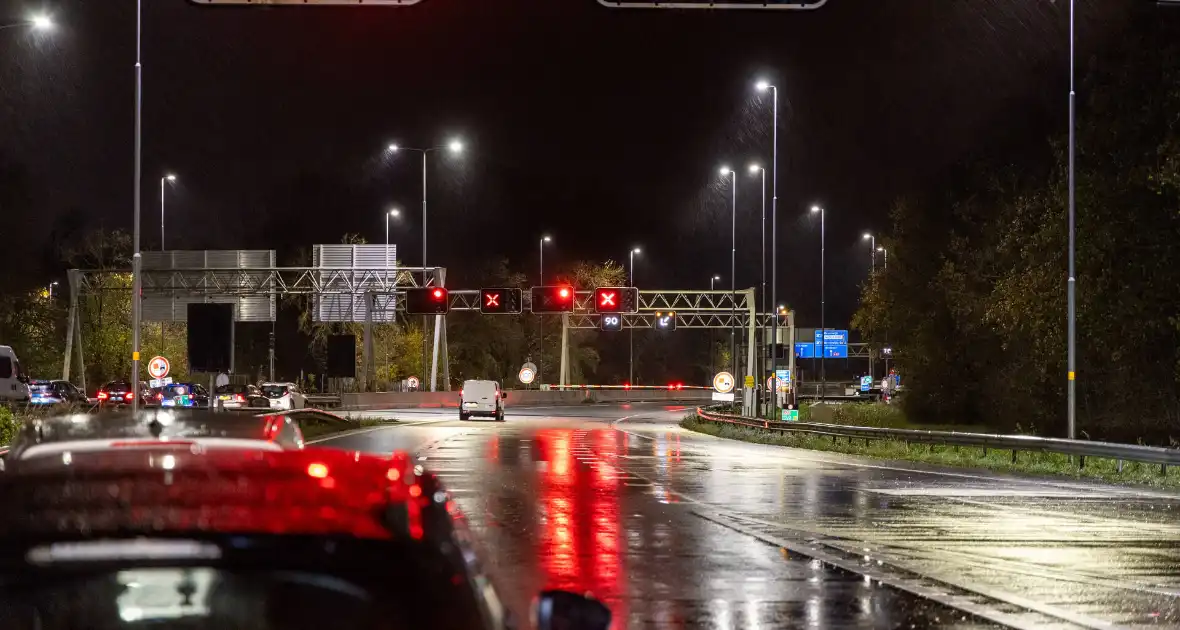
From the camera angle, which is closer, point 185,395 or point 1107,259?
point 1107,259

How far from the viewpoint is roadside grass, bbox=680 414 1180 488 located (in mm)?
27680

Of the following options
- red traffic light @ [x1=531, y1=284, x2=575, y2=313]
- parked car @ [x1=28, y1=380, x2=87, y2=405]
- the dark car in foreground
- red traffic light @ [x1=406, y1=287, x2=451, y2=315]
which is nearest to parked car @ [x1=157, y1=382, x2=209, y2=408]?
parked car @ [x1=28, y1=380, x2=87, y2=405]

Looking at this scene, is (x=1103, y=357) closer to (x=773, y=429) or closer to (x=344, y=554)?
(x=773, y=429)

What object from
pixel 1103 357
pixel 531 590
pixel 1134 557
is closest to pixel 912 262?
pixel 1103 357

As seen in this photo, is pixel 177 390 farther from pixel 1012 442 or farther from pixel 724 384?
pixel 1012 442

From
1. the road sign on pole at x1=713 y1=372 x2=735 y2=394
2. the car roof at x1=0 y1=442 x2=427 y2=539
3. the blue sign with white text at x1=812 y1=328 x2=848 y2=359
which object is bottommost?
the road sign on pole at x1=713 y1=372 x2=735 y2=394

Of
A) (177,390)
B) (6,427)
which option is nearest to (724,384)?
(177,390)

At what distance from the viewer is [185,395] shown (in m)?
61.1

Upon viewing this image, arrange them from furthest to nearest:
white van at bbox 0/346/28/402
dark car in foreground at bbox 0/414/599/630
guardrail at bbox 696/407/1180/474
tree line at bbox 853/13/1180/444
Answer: white van at bbox 0/346/28/402, tree line at bbox 853/13/1180/444, guardrail at bbox 696/407/1180/474, dark car in foreground at bbox 0/414/599/630

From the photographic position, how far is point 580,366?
429ft

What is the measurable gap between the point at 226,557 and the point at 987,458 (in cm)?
3159

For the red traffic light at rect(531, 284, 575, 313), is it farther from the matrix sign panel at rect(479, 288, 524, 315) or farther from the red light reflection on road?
the red light reflection on road

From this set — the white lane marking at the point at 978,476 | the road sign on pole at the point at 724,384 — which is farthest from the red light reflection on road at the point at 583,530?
the road sign on pole at the point at 724,384

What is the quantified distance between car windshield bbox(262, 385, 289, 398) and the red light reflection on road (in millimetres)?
29618
